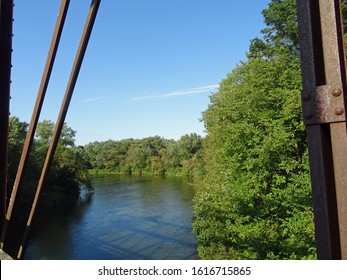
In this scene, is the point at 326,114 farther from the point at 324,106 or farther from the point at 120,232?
the point at 120,232

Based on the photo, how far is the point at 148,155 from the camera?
182 feet

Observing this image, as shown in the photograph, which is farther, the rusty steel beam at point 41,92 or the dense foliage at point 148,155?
the dense foliage at point 148,155

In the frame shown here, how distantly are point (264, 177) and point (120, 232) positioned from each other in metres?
9.41

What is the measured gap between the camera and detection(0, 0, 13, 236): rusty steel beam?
71.6 inches

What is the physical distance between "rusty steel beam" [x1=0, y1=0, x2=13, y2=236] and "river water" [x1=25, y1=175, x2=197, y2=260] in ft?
36.7

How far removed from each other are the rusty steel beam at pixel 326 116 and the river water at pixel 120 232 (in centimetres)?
1184

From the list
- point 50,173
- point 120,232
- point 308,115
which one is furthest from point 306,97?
point 50,173

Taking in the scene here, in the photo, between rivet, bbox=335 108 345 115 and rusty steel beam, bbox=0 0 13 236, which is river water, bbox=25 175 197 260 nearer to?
rusty steel beam, bbox=0 0 13 236

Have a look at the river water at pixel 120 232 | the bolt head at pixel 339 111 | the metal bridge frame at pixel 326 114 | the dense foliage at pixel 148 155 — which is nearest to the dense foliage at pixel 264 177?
the river water at pixel 120 232

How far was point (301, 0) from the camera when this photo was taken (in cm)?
101

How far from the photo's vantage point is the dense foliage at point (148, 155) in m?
48.7

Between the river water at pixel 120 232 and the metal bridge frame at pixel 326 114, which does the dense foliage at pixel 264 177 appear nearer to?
the river water at pixel 120 232

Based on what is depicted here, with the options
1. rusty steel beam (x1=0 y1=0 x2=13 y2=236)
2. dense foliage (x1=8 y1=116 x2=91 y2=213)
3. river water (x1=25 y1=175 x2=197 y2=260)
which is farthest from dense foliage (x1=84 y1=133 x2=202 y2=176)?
rusty steel beam (x1=0 y1=0 x2=13 y2=236)
